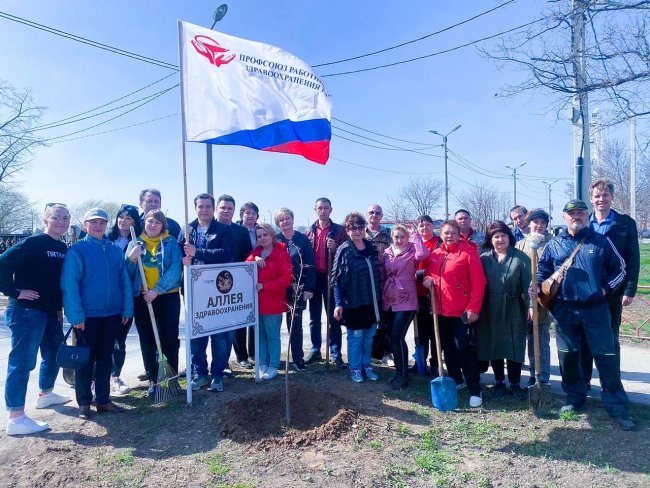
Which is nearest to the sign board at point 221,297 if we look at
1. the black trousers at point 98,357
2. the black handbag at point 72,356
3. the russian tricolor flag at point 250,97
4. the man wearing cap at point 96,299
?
the man wearing cap at point 96,299

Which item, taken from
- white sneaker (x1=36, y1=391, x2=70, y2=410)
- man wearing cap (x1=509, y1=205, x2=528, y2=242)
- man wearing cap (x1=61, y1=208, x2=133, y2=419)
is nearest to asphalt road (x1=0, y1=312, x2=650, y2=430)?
white sneaker (x1=36, y1=391, x2=70, y2=410)

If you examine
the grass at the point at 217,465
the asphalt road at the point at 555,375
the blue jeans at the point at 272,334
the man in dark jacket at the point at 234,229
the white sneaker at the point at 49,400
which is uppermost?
the man in dark jacket at the point at 234,229

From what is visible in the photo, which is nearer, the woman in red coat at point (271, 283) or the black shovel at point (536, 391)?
the black shovel at point (536, 391)

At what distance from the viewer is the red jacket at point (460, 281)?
4590 mm

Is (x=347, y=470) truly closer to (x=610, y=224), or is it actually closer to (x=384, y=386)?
(x=384, y=386)

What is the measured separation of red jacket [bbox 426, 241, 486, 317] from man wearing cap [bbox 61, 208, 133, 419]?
3351 millimetres

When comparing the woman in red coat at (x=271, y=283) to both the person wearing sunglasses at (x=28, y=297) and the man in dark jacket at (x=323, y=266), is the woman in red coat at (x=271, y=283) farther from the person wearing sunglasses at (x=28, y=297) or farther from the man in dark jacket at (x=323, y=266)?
the person wearing sunglasses at (x=28, y=297)

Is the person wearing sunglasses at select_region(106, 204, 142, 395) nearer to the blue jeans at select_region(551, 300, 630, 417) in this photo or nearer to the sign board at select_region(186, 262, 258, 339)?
the sign board at select_region(186, 262, 258, 339)

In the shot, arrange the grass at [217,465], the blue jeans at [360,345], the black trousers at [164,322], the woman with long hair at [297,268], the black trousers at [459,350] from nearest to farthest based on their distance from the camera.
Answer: the grass at [217,465] → the black trousers at [459,350] → the black trousers at [164,322] → the blue jeans at [360,345] → the woman with long hair at [297,268]

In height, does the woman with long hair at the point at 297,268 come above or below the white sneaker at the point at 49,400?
above

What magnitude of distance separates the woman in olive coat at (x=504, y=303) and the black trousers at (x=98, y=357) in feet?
12.9

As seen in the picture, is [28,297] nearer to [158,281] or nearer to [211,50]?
[158,281]

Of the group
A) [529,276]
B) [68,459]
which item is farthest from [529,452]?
[68,459]

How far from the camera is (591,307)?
13.6 ft
